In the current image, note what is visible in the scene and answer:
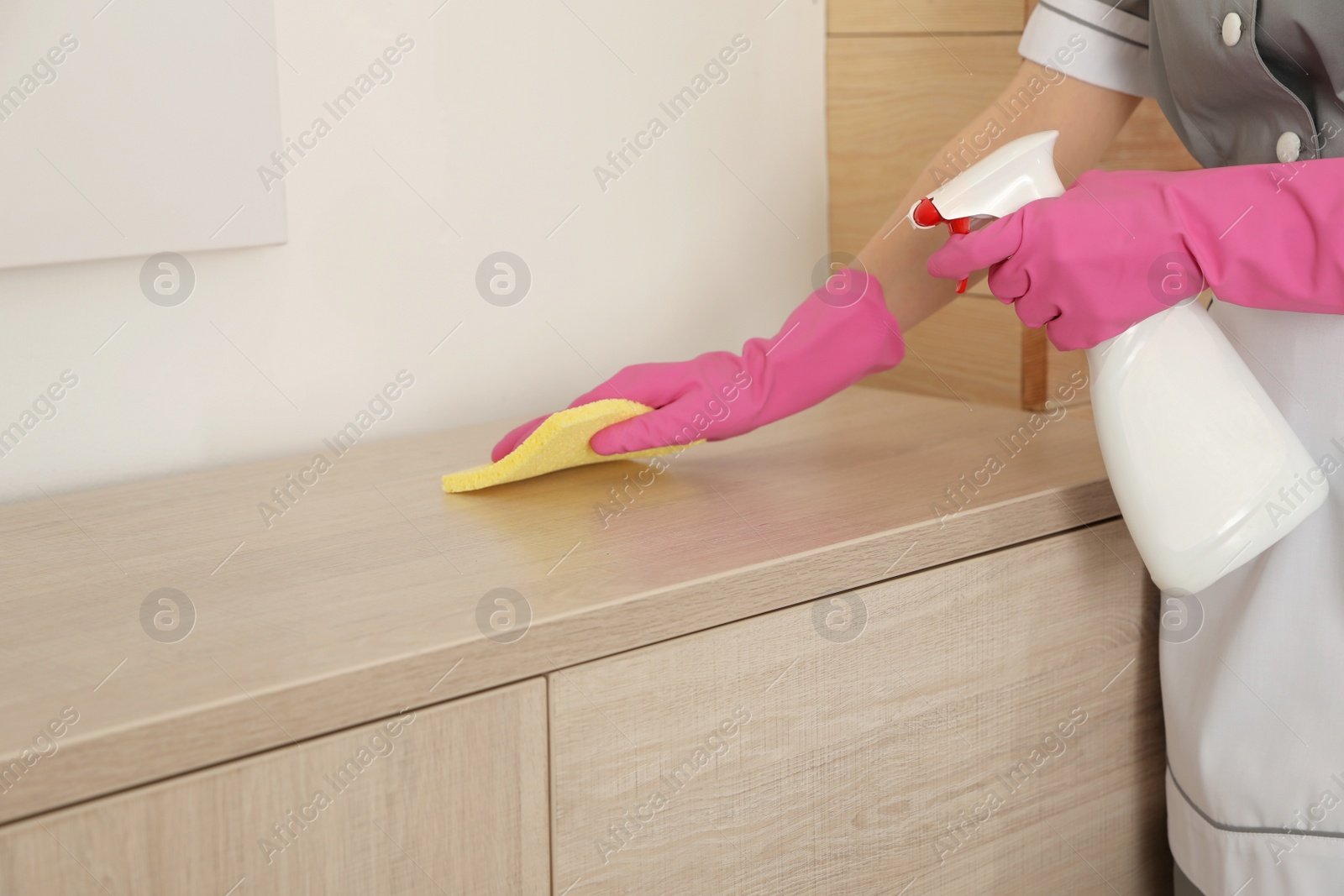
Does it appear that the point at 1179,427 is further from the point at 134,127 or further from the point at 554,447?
the point at 134,127

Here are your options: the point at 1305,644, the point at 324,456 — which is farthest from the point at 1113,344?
the point at 324,456

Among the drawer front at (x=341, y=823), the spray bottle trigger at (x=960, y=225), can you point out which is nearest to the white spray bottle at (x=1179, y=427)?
the spray bottle trigger at (x=960, y=225)

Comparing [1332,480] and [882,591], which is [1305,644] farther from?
[882,591]

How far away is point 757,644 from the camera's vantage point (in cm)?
67

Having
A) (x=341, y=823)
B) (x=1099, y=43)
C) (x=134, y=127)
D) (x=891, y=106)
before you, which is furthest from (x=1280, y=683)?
(x=134, y=127)

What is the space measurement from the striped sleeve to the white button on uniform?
0.14m

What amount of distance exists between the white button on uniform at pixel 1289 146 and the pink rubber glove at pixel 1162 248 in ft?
0.25

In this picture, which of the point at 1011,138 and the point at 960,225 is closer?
the point at 960,225

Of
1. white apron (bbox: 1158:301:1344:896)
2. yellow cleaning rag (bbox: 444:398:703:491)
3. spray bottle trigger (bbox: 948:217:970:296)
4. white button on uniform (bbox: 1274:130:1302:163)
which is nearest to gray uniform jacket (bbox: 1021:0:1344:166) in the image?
white button on uniform (bbox: 1274:130:1302:163)

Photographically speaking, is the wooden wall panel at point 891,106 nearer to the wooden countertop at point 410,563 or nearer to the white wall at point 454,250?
the white wall at point 454,250

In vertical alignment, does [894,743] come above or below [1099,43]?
below

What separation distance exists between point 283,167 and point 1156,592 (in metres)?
0.74

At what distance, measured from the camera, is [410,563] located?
0.68 m

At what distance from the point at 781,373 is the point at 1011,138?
25 cm
